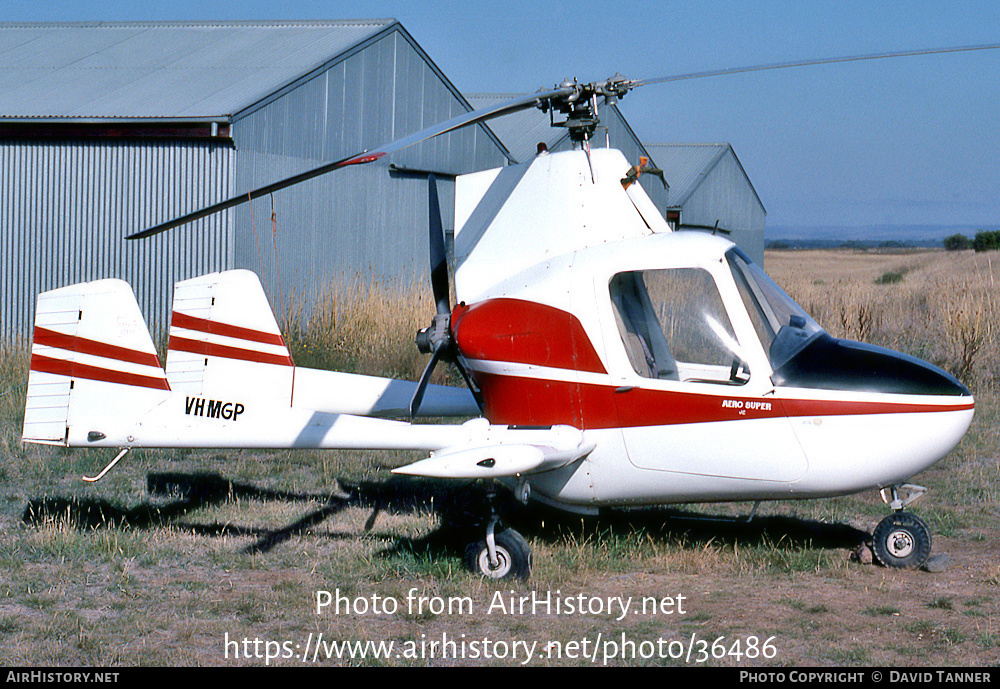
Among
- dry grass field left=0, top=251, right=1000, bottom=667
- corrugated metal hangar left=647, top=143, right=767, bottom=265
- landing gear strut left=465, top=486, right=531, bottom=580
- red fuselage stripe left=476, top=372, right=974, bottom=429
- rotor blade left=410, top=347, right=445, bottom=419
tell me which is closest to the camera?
dry grass field left=0, top=251, right=1000, bottom=667

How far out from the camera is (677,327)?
6688 millimetres

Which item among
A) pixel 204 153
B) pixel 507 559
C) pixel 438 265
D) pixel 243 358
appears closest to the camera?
pixel 507 559

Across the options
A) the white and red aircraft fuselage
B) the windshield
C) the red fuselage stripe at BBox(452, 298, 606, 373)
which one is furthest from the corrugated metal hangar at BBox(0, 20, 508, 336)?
the windshield

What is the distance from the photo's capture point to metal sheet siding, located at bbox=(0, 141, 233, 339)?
48.2ft

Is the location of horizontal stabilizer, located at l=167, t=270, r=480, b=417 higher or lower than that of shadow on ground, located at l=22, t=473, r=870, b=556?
higher

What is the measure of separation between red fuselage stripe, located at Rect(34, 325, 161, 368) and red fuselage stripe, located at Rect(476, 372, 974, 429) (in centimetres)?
250

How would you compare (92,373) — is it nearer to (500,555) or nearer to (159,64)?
(500,555)

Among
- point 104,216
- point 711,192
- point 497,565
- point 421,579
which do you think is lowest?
point 421,579

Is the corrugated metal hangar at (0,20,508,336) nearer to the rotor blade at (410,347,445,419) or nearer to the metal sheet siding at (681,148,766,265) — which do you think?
the rotor blade at (410,347,445,419)

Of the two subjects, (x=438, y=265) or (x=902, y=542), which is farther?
(x=438, y=265)

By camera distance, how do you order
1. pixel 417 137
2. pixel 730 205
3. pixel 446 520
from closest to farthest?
1. pixel 417 137
2. pixel 446 520
3. pixel 730 205

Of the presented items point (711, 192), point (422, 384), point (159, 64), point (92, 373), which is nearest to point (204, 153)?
point (159, 64)

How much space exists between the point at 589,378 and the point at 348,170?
40.0 feet

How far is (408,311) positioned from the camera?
15.7m
